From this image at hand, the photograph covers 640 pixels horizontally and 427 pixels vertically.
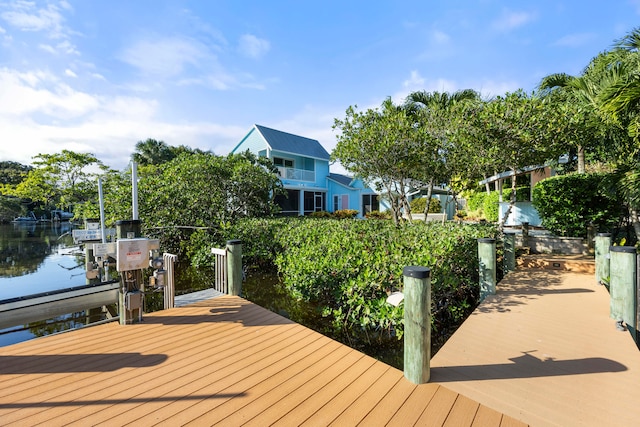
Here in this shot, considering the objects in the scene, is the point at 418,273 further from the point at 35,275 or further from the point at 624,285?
the point at 35,275

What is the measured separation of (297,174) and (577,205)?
16420 millimetres

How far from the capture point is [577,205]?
8.88 meters

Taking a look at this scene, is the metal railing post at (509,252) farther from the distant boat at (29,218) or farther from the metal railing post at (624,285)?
the distant boat at (29,218)

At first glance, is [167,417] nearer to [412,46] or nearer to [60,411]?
[60,411]

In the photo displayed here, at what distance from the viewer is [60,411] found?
2.20 meters

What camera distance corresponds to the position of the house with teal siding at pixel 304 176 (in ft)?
68.0

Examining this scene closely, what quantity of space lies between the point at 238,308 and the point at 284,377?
6.93 feet

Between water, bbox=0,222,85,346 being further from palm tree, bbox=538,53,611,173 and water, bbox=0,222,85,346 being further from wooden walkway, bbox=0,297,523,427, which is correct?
palm tree, bbox=538,53,611,173

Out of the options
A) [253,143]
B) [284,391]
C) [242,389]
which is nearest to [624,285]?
[284,391]

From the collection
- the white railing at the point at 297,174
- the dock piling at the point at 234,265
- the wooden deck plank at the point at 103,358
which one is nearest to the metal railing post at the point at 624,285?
the wooden deck plank at the point at 103,358

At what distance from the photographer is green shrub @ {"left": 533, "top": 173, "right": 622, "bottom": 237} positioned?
8.64 metres

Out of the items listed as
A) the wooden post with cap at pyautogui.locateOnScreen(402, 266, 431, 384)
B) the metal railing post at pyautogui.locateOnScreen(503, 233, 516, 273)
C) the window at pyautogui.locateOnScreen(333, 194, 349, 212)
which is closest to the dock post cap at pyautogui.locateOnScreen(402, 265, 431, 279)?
the wooden post with cap at pyautogui.locateOnScreen(402, 266, 431, 384)

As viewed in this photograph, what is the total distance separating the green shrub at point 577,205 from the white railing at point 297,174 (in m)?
15.1

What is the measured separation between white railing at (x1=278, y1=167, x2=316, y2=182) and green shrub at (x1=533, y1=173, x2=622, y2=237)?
593 inches
